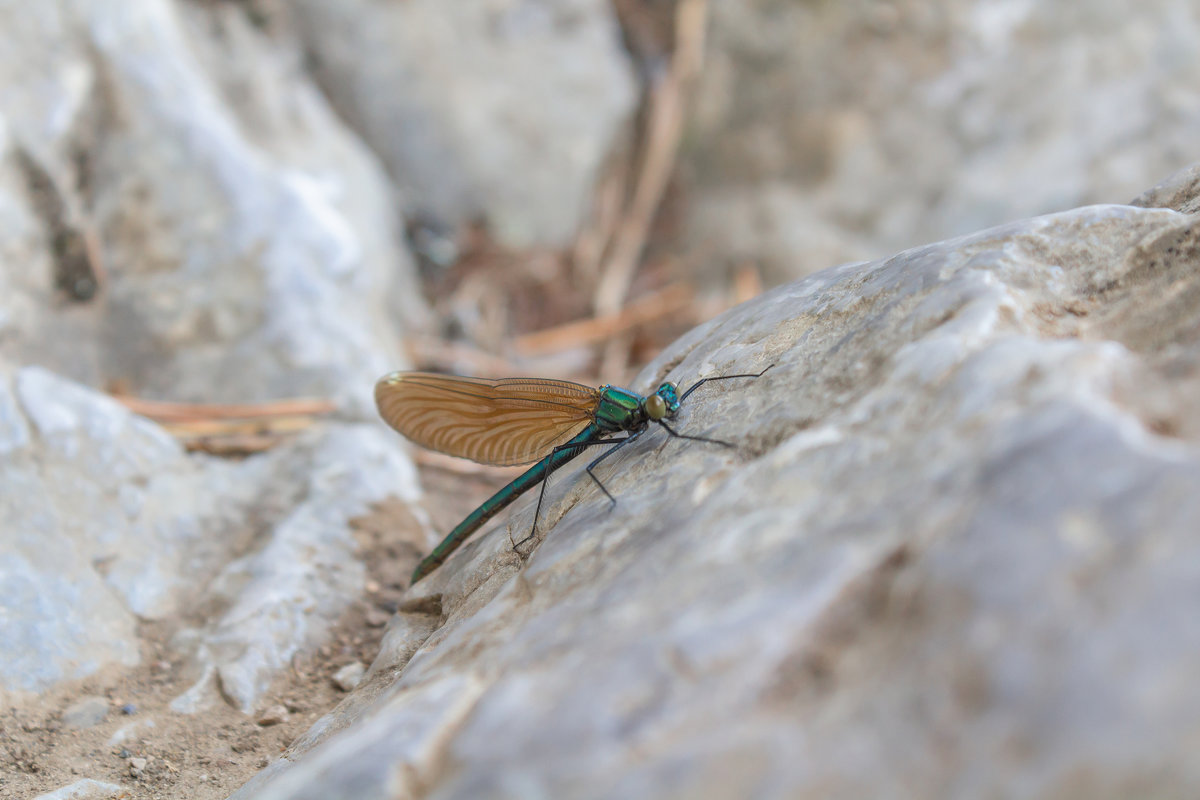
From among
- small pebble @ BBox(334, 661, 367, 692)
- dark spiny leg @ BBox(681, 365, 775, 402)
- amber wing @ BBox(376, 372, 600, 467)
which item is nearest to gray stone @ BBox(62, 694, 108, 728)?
small pebble @ BBox(334, 661, 367, 692)

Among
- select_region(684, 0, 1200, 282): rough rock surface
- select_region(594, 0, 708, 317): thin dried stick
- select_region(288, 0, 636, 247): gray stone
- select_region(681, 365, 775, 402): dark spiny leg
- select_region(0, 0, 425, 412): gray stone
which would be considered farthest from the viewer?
select_region(594, 0, 708, 317): thin dried stick

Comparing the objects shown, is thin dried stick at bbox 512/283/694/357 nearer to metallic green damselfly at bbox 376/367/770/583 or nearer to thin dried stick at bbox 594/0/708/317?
thin dried stick at bbox 594/0/708/317

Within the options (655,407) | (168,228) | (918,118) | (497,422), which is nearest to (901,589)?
(655,407)

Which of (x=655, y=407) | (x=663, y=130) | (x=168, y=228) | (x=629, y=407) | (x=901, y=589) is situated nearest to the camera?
(x=901, y=589)

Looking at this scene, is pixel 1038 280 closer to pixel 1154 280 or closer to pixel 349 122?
pixel 1154 280

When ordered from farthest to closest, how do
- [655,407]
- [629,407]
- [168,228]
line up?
[168,228]
[629,407]
[655,407]

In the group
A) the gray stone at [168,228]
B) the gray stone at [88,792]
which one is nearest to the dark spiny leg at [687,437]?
the gray stone at [88,792]

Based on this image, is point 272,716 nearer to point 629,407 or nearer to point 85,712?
point 85,712

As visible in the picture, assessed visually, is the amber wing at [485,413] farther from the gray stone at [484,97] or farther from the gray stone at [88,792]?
the gray stone at [484,97]
